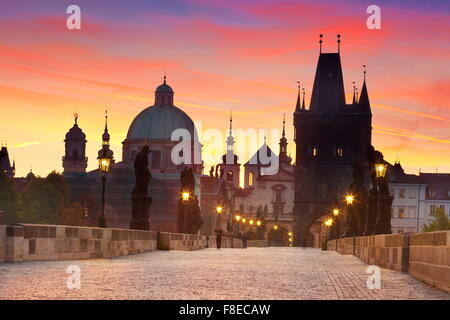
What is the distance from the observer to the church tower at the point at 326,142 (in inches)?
5896

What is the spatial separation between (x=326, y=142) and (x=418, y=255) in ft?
441

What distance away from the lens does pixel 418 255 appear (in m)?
18.7

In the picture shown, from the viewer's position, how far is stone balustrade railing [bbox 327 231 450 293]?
15422mm

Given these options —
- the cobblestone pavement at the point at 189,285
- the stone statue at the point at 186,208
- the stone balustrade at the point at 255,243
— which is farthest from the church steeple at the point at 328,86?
the cobblestone pavement at the point at 189,285

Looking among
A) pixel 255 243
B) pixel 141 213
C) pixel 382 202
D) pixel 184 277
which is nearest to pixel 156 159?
pixel 255 243

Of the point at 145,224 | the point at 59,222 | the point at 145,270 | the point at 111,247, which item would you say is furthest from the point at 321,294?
the point at 59,222

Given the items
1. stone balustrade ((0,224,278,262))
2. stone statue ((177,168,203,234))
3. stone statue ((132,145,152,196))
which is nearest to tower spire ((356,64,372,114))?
stone statue ((177,168,203,234))

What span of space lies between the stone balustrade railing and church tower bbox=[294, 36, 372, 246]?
122 m

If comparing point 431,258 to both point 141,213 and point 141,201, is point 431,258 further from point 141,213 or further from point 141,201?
point 141,213

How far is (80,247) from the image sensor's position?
24.7m

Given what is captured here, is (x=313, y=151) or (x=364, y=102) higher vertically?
(x=364, y=102)

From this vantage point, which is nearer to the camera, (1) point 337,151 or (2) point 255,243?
(2) point 255,243

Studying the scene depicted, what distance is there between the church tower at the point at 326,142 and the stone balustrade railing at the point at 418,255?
121515mm
